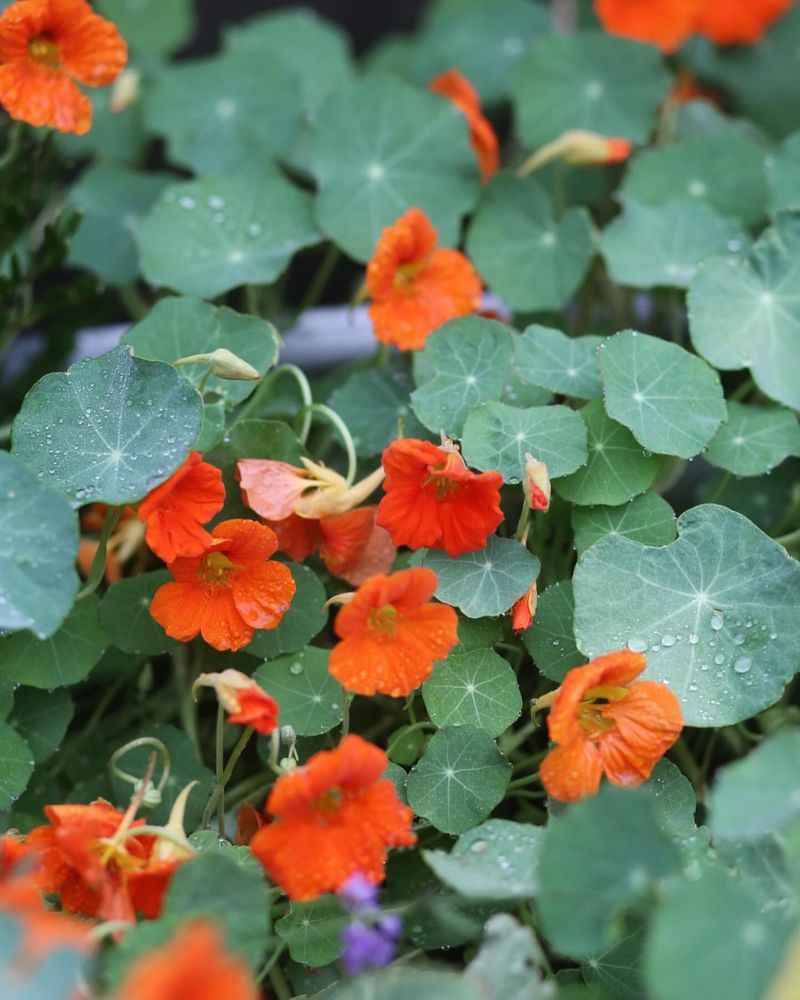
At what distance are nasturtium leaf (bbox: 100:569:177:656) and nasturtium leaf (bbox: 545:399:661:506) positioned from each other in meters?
0.45

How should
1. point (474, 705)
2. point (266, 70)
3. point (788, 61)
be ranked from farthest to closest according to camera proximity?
point (788, 61)
point (266, 70)
point (474, 705)

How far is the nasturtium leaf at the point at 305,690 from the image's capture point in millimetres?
1079

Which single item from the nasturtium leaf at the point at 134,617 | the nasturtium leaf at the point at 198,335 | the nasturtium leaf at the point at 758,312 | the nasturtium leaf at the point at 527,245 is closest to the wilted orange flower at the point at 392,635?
the nasturtium leaf at the point at 134,617

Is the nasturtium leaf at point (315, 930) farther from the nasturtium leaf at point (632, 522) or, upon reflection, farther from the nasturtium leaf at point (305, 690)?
the nasturtium leaf at point (632, 522)

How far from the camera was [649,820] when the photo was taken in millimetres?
760

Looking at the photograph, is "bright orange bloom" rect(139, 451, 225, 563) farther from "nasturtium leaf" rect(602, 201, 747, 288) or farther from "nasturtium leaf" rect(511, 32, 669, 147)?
"nasturtium leaf" rect(511, 32, 669, 147)

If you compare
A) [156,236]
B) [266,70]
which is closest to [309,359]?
[156,236]

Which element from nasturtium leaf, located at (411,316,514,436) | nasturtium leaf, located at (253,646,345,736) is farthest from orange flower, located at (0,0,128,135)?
nasturtium leaf, located at (253,646,345,736)

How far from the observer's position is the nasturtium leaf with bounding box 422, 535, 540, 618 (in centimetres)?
106

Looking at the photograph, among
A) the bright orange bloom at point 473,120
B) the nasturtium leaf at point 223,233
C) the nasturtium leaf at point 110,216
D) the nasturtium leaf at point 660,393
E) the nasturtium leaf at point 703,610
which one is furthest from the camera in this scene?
the nasturtium leaf at point 110,216

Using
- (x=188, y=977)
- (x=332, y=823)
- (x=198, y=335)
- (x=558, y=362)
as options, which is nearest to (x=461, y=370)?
(x=558, y=362)

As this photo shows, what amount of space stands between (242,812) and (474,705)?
9.8 inches

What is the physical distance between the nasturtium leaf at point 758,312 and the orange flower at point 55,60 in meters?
0.75

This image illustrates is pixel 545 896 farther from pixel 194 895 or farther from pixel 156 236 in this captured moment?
pixel 156 236
